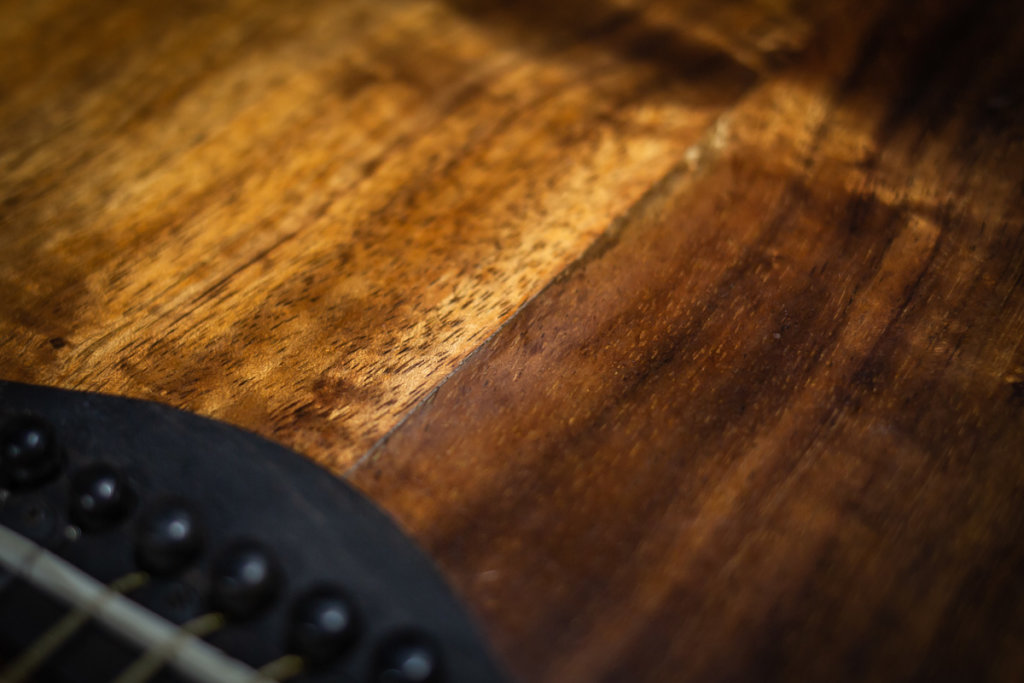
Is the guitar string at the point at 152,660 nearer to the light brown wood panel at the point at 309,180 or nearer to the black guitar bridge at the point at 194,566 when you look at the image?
the black guitar bridge at the point at 194,566

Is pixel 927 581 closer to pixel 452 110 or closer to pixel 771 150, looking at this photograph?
pixel 771 150

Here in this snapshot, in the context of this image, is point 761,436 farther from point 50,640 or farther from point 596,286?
point 50,640

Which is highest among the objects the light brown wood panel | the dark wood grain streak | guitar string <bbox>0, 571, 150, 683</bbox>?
the light brown wood panel

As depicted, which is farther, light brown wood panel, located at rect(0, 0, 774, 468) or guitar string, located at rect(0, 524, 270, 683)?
light brown wood panel, located at rect(0, 0, 774, 468)

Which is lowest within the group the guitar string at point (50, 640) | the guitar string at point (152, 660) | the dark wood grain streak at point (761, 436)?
the dark wood grain streak at point (761, 436)

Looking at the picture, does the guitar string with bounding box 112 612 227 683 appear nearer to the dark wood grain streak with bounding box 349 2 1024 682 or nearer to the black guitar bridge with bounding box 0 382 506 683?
the black guitar bridge with bounding box 0 382 506 683

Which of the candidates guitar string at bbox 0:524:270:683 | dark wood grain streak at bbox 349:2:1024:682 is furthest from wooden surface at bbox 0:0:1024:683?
guitar string at bbox 0:524:270:683

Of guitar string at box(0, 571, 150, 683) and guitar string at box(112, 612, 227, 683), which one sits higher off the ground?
guitar string at box(0, 571, 150, 683)

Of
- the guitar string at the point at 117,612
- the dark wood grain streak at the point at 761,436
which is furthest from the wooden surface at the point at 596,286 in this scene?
the guitar string at the point at 117,612

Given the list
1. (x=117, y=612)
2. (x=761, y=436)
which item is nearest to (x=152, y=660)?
(x=117, y=612)
